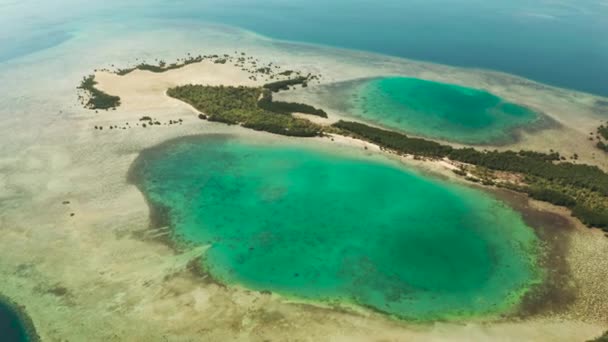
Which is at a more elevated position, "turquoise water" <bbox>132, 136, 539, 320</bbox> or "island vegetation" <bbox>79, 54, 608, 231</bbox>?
"island vegetation" <bbox>79, 54, 608, 231</bbox>

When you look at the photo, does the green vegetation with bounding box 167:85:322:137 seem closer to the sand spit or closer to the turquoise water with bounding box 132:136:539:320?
the sand spit

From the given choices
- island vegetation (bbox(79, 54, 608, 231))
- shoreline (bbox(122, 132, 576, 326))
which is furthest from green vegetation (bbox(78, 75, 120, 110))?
shoreline (bbox(122, 132, 576, 326))

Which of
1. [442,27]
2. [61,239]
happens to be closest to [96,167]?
[61,239]

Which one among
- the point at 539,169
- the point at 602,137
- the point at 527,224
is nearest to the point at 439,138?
the point at 539,169

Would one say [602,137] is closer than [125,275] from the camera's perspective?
No

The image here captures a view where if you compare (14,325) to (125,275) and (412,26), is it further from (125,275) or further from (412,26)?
(412,26)

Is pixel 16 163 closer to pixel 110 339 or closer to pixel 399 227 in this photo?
pixel 110 339

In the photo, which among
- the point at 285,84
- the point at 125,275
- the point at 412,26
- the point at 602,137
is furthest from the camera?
the point at 412,26
